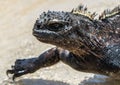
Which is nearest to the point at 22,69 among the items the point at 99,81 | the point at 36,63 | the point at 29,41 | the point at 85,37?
the point at 36,63

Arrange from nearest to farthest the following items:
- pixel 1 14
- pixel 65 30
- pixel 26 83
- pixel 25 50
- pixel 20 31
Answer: pixel 65 30
pixel 26 83
pixel 25 50
pixel 20 31
pixel 1 14

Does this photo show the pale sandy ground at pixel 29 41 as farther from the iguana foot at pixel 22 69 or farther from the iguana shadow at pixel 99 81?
the iguana foot at pixel 22 69

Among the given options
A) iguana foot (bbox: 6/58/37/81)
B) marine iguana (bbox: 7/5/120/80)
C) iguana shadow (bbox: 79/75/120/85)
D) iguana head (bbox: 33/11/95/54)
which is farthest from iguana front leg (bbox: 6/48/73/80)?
iguana head (bbox: 33/11/95/54)

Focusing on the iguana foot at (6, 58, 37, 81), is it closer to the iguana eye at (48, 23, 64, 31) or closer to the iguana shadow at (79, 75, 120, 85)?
the iguana shadow at (79, 75, 120, 85)

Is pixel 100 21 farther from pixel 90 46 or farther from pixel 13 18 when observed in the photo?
pixel 13 18

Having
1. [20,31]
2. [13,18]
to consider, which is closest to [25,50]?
[20,31]

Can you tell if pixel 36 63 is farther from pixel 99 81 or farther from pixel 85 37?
pixel 85 37

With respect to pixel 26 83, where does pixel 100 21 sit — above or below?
above
